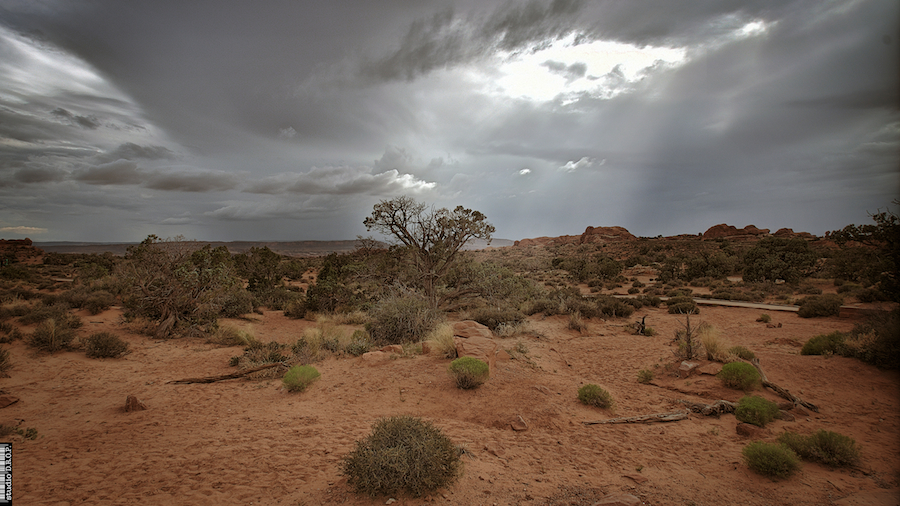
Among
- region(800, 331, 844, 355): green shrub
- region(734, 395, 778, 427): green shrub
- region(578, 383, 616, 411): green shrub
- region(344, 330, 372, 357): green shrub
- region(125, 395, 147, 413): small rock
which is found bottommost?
region(125, 395, 147, 413): small rock

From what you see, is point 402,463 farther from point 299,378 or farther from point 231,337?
point 231,337

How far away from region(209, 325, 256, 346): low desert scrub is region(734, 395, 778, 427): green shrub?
44.1 feet

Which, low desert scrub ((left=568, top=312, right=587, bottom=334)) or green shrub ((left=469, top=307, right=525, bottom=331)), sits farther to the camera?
low desert scrub ((left=568, top=312, right=587, bottom=334))

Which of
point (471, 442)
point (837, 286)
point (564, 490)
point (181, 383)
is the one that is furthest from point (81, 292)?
point (837, 286)

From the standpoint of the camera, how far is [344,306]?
1778 cm

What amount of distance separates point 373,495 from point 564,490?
2.23 metres

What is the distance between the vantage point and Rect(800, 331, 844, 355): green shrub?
27.7ft

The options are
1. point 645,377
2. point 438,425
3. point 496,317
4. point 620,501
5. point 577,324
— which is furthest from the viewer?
point 577,324

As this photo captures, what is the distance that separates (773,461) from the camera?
426cm

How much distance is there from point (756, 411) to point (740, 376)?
6.08 ft

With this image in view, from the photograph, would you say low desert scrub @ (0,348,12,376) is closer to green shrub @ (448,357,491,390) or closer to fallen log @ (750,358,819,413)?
green shrub @ (448,357,491,390)

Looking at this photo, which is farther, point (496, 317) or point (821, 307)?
point (496, 317)

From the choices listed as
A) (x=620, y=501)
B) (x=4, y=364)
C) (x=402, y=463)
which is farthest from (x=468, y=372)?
(x=4, y=364)

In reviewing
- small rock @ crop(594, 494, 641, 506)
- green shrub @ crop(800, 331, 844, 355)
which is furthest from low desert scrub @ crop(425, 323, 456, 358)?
green shrub @ crop(800, 331, 844, 355)
